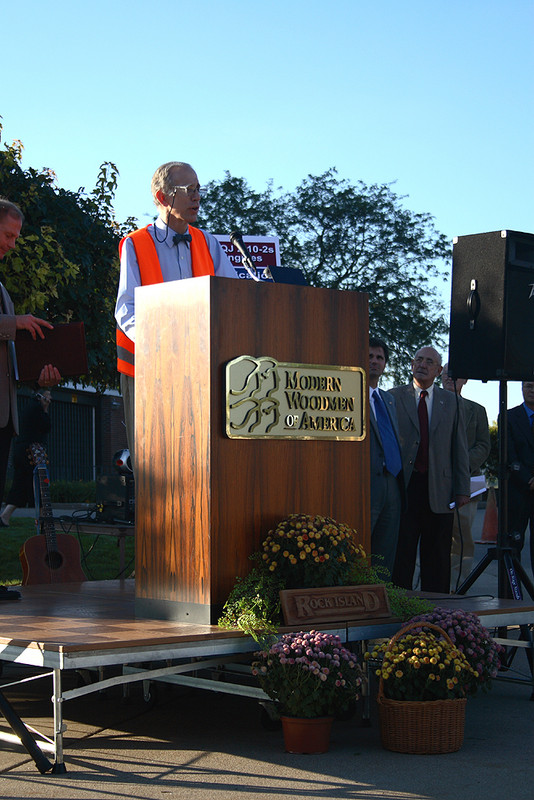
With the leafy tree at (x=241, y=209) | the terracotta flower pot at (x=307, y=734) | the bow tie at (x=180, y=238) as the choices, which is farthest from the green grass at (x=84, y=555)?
the leafy tree at (x=241, y=209)

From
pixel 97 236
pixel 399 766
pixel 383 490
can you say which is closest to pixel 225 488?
pixel 399 766

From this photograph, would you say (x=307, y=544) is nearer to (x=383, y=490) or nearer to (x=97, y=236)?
(x=383, y=490)

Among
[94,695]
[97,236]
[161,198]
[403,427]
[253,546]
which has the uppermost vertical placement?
[97,236]

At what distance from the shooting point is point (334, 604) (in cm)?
462

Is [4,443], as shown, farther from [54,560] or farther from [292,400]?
[54,560]

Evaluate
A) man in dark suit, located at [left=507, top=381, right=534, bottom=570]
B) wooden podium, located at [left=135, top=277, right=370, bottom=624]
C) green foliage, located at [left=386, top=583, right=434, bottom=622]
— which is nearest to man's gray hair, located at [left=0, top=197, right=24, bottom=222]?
wooden podium, located at [left=135, top=277, right=370, bottom=624]

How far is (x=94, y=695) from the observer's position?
5.73 meters

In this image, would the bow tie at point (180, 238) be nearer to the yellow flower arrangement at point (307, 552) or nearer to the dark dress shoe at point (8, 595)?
the yellow flower arrangement at point (307, 552)

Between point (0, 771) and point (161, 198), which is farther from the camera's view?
point (161, 198)

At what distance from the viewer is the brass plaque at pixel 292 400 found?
4566 millimetres

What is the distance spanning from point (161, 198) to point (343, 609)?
217 cm

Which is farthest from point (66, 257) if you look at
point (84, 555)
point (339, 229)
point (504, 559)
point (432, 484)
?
point (339, 229)

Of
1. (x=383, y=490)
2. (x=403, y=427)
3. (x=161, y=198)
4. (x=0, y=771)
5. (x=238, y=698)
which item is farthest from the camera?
(x=403, y=427)

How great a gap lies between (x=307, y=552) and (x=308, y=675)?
0.60 meters
